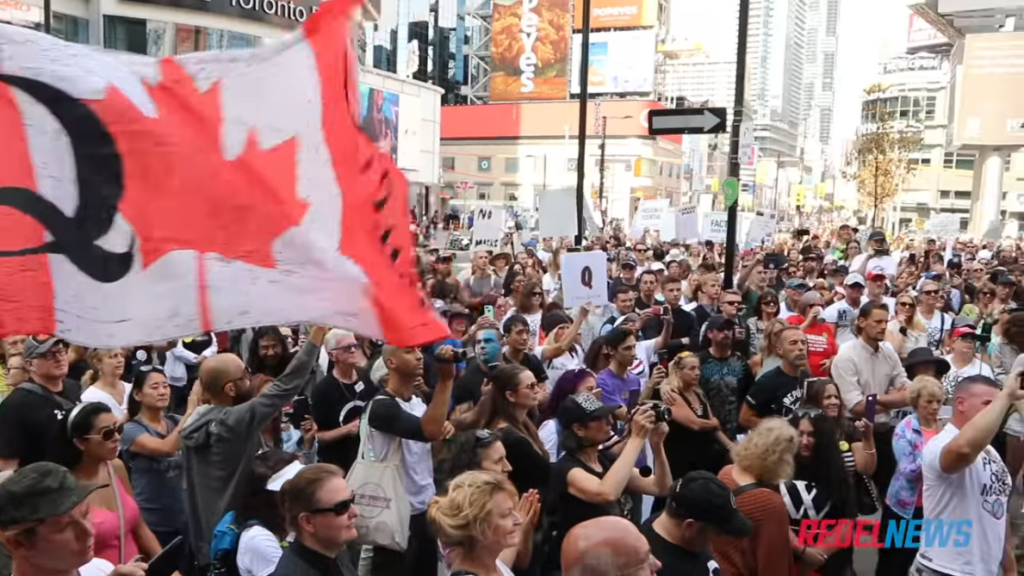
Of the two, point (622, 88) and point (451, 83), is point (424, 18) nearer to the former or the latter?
point (451, 83)

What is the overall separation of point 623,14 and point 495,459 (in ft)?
281

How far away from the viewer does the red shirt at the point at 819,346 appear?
7332mm

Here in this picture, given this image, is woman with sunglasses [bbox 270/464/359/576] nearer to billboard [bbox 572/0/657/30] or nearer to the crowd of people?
the crowd of people

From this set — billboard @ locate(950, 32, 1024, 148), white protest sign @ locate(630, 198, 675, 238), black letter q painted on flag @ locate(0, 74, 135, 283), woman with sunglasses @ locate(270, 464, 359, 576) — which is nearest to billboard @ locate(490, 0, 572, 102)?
billboard @ locate(950, 32, 1024, 148)

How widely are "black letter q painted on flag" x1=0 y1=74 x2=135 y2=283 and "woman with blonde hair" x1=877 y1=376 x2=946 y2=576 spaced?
4045mm

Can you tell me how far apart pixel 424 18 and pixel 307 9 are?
4988 centimetres

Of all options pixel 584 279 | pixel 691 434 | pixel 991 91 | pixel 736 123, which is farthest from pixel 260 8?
pixel 991 91

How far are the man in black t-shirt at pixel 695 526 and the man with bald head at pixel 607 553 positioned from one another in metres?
0.54

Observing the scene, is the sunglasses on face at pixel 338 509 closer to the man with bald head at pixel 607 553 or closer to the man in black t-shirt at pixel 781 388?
the man with bald head at pixel 607 553

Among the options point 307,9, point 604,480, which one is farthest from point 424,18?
point 604,480

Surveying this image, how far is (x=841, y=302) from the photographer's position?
380 inches

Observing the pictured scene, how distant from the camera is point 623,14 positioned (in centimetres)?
8469

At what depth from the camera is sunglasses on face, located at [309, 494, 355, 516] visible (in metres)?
3.04

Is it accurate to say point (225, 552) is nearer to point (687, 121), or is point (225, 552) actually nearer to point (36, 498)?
point (36, 498)
